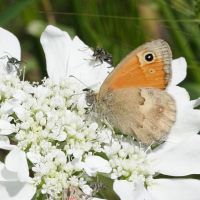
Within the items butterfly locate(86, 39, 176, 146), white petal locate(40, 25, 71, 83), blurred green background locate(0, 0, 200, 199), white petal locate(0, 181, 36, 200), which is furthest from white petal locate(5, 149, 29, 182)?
blurred green background locate(0, 0, 200, 199)

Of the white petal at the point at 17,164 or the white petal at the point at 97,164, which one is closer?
the white petal at the point at 17,164

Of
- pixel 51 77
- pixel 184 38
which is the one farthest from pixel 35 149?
pixel 184 38

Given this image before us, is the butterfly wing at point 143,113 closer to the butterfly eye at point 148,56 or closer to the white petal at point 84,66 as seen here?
the butterfly eye at point 148,56

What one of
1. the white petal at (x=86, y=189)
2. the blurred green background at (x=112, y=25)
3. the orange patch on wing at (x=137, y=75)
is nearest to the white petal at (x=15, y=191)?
the white petal at (x=86, y=189)

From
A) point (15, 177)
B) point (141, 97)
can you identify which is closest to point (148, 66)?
point (141, 97)

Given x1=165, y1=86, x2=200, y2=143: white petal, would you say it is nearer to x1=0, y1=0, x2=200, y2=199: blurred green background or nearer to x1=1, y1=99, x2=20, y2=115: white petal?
x1=0, y1=0, x2=200, y2=199: blurred green background

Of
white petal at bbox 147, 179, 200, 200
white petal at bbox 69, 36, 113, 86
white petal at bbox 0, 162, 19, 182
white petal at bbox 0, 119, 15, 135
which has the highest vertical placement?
white petal at bbox 69, 36, 113, 86
